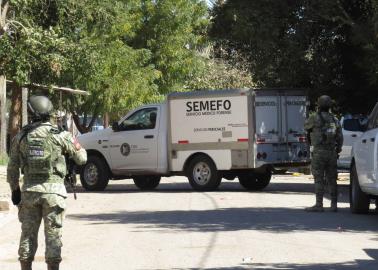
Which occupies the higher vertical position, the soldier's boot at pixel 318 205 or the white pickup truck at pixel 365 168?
the white pickup truck at pixel 365 168

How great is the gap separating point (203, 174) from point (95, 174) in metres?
2.83

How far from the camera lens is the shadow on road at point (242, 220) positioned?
1213 centimetres

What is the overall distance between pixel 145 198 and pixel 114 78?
17961mm

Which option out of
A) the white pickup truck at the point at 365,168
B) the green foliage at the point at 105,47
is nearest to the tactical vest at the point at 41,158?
the white pickup truck at the point at 365,168

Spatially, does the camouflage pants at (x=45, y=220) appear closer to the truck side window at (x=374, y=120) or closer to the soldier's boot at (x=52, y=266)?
the soldier's boot at (x=52, y=266)

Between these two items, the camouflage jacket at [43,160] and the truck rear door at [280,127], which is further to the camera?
the truck rear door at [280,127]

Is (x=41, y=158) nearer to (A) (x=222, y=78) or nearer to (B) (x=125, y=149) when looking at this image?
(B) (x=125, y=149)

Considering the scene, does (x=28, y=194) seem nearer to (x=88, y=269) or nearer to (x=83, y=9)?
(x=88, y=269)

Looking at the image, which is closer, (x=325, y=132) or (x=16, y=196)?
(x=16, y=196)

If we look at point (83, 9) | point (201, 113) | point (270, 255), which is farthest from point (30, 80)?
point (270, 255)

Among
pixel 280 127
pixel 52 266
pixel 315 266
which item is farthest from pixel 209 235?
pixel 280 127

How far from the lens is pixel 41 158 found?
280 inches

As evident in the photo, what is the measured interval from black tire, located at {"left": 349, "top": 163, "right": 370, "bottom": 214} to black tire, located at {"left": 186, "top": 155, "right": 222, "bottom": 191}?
5.65 m

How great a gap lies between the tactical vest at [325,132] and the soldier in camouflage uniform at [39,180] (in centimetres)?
781
